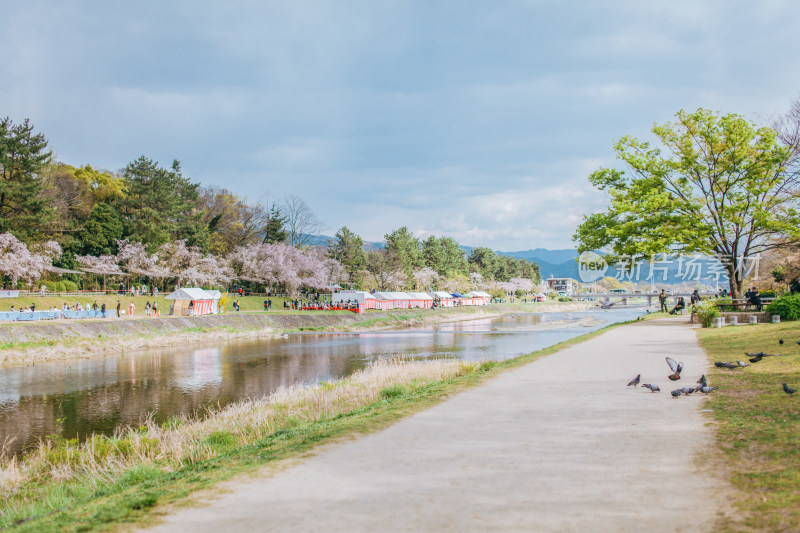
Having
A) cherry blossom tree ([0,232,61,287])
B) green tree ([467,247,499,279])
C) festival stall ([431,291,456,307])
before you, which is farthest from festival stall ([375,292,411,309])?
green tree ([467,247,499,279])

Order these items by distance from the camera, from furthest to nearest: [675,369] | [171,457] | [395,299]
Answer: [395,299] < [675,369] < [171,457]

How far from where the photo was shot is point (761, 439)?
6.46 meters

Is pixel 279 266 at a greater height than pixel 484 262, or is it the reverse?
pixel 484 262

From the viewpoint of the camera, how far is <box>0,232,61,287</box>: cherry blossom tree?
46906 mm

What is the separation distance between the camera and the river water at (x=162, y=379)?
16.1 m

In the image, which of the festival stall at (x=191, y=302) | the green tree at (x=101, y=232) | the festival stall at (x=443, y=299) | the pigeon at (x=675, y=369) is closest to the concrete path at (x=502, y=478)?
the pigeon at (x=675, y=369)

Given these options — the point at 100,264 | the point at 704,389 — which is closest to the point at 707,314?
the point at 704,389

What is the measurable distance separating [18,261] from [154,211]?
17.8 m

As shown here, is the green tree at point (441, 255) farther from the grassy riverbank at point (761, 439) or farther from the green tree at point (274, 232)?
the grassy riverbank at point (761, 439)

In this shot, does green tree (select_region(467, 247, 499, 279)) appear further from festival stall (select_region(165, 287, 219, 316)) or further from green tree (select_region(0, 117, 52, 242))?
green tree (select_region(0, 117, 52, 242))

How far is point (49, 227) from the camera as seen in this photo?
57125mm

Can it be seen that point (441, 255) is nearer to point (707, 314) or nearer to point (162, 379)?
point (707, 314)

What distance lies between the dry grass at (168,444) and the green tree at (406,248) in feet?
261

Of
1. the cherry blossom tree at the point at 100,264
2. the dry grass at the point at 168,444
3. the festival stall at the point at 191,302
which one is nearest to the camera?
the dry grass at the point at 168,444
